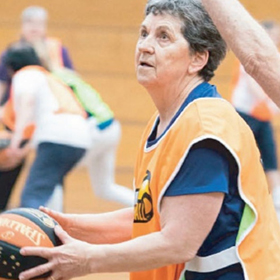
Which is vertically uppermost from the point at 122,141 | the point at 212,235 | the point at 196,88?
the point at 196,88

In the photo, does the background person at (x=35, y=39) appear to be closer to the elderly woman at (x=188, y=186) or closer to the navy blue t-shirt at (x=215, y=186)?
the elderly woman at (x=188, y=186)

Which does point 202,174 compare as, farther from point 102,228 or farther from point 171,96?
point 102,228

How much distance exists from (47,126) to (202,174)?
3.60 meters

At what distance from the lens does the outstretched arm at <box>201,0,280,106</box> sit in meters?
2.07

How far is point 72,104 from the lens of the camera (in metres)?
6.06

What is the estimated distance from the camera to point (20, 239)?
8.56 feet

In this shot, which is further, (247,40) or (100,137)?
(100,137)

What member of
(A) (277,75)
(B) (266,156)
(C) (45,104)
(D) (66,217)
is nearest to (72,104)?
(C) (45,104)

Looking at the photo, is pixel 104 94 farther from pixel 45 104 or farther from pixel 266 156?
pixel 45 104

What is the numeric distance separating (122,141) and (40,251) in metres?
7.54

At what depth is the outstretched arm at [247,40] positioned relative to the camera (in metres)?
2.07

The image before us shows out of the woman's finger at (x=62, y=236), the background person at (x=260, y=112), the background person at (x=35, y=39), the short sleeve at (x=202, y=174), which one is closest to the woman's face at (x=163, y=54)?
the short sleeve at (x=202, y=174)

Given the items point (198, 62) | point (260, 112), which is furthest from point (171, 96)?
point (260, 112)

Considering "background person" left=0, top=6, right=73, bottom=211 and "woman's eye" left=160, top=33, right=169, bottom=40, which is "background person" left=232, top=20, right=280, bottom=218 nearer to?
"background person" left=0, top=6, right=73, bottom=211
